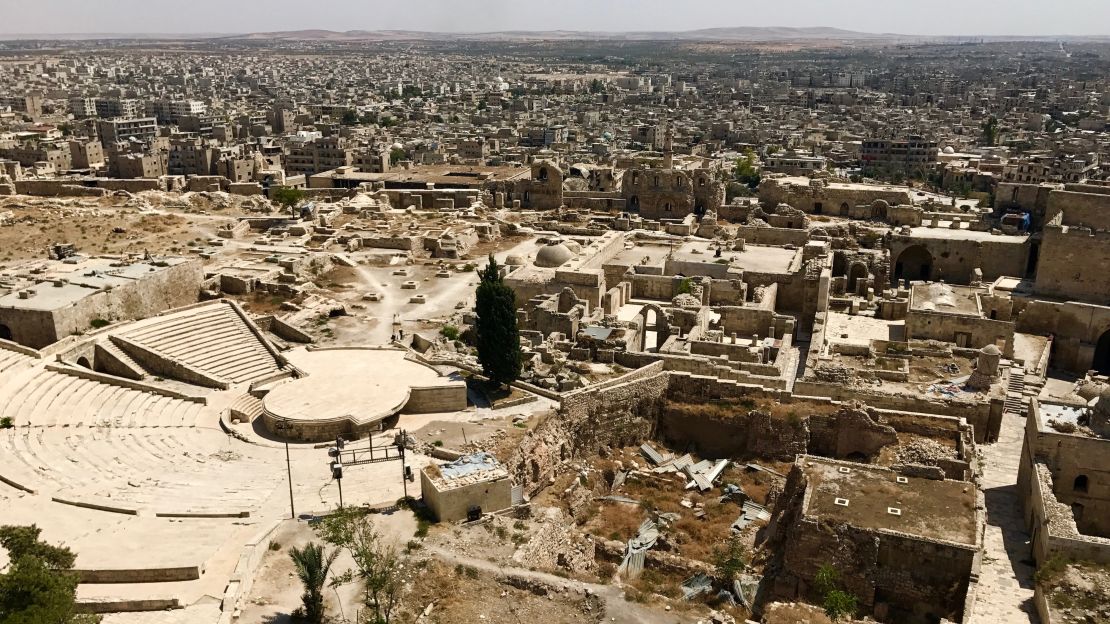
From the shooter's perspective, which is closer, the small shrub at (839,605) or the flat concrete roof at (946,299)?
the small shrub at (839,605)

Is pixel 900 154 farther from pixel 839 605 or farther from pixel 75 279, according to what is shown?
pixel 839 605

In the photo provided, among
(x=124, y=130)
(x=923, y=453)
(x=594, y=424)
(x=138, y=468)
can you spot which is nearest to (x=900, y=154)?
(x=594, y=424)

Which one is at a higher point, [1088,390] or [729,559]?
[1088,390]

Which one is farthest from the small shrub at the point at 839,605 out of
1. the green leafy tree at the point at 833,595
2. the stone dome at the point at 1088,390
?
the stone dome at the point at 1088,390

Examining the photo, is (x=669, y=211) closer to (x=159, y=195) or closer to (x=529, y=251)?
(x=529, y=251)

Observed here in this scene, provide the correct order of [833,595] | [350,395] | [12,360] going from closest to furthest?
[833,595] → [350,395] → [12,360]

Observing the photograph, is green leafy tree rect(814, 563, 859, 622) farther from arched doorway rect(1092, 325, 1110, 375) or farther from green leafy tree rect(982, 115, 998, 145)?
green leafy tree rect(982, 115, 998, 145)

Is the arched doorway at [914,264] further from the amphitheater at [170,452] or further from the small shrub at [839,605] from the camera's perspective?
the small shrub at [839,605]
